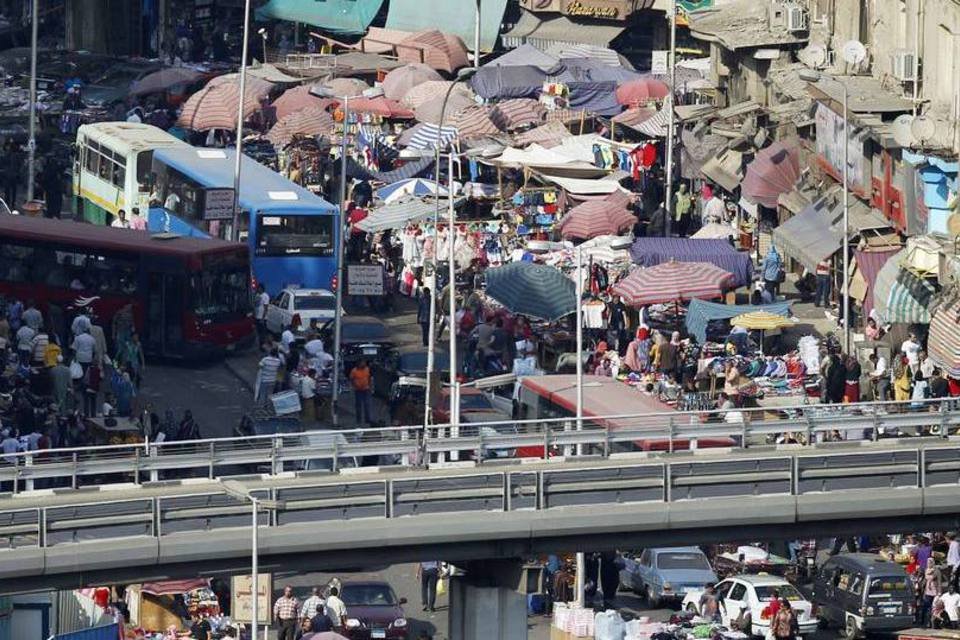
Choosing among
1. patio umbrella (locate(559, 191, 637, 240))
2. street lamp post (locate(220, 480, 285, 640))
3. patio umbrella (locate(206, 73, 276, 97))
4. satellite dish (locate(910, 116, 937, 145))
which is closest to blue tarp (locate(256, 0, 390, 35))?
patio umbrella (locate(206, 73, 276, 97))

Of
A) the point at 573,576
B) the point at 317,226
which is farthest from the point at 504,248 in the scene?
the point at 573,576

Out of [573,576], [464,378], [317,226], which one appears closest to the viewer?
[573,576]

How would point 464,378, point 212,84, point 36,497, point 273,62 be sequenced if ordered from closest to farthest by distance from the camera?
Answer: point 36,497 → point 464,378 → point 212,84 → point 273,62

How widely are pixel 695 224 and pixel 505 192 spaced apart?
14.6ft

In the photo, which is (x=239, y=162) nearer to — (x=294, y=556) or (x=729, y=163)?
(x=729, y=163)

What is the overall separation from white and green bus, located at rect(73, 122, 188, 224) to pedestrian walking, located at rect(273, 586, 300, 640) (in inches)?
1066

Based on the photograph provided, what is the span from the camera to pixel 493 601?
44.6 metres

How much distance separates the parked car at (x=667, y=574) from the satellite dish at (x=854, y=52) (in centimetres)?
2211

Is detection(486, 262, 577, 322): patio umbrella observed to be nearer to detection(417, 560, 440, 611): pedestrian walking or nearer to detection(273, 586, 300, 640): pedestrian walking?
detection(417, 560, 440, 611): pedestrian walking

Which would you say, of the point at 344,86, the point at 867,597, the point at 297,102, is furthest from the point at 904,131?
the point at 344,86

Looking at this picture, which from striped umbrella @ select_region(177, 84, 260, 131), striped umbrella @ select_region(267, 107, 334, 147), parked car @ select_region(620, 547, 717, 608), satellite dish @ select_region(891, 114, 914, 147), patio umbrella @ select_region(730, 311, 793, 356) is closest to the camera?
parked car @ select_region(620, 547, 717, 608)

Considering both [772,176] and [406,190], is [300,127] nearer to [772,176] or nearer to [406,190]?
[406,190]

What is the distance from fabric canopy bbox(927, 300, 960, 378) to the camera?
58.7m

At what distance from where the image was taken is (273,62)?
106m
